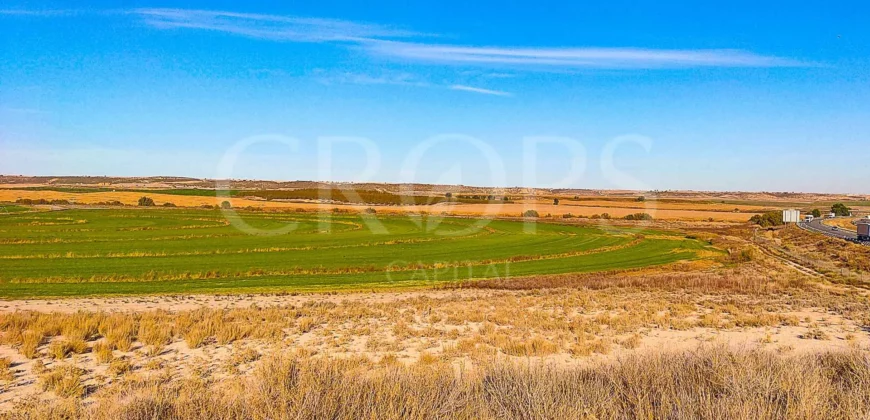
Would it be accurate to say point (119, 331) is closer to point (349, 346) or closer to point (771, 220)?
point (349, 346)

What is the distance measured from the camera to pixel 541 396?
6.01m

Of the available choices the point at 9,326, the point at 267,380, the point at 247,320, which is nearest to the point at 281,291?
the point at 247,320

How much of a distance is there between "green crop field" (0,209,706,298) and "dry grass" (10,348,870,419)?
19.8m

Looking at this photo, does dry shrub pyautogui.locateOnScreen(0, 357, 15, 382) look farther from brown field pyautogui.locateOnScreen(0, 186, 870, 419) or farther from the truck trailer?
the truck trailer

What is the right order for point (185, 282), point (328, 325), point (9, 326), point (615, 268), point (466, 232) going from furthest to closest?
point (466, 232)
point (615, 268)
point (185, 282)
point (328, 325)
point (9, 326)

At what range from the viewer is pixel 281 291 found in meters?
24.9

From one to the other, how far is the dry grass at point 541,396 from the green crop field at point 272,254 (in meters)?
19.8

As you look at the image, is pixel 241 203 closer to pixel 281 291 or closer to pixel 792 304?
pixel 281 291

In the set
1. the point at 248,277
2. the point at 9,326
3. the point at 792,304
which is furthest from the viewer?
the point at 248,277

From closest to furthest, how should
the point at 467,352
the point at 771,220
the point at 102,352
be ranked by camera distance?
the point at 102,352 < the point at 467,352 < the point at 771,220

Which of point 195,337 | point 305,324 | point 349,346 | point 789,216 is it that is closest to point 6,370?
point 195,337

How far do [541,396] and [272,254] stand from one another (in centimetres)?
3482

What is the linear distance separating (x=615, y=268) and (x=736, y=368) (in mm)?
30483

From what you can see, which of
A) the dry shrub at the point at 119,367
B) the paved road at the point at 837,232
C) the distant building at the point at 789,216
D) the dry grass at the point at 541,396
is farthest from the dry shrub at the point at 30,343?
the distant building at the point at 789,216
